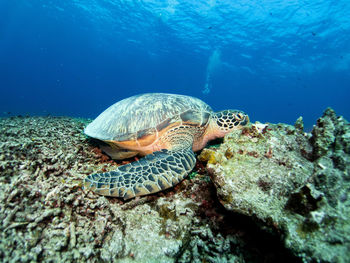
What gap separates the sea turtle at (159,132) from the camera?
1.86 metres

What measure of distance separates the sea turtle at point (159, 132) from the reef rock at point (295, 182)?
53cm

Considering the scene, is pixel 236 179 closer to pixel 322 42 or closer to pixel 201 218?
pixel 201 218

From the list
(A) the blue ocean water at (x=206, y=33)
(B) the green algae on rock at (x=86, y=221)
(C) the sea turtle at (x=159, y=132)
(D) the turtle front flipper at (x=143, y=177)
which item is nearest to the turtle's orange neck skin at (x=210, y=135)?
(C) the sea turtle at (x=159, y=132)

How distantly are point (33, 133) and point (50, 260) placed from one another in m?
2.03

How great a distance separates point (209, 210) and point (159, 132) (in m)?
1.48

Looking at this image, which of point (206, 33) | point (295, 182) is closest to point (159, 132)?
point (295, 182)

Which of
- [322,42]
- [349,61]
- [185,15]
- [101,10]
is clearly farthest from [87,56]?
[349,61]

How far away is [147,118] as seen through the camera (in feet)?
8.87

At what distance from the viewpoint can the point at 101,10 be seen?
2638 centimetres

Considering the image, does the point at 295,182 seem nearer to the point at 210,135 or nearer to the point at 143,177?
the point at 143,177

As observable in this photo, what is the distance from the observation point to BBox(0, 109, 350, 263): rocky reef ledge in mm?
906

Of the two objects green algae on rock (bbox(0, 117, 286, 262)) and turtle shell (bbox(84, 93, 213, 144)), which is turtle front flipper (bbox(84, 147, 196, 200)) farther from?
turtle shell (bbox(84, 93, 213, 144))

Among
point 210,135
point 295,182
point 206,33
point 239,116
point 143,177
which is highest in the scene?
point 206,33

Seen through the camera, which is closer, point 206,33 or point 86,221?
point 86,221
